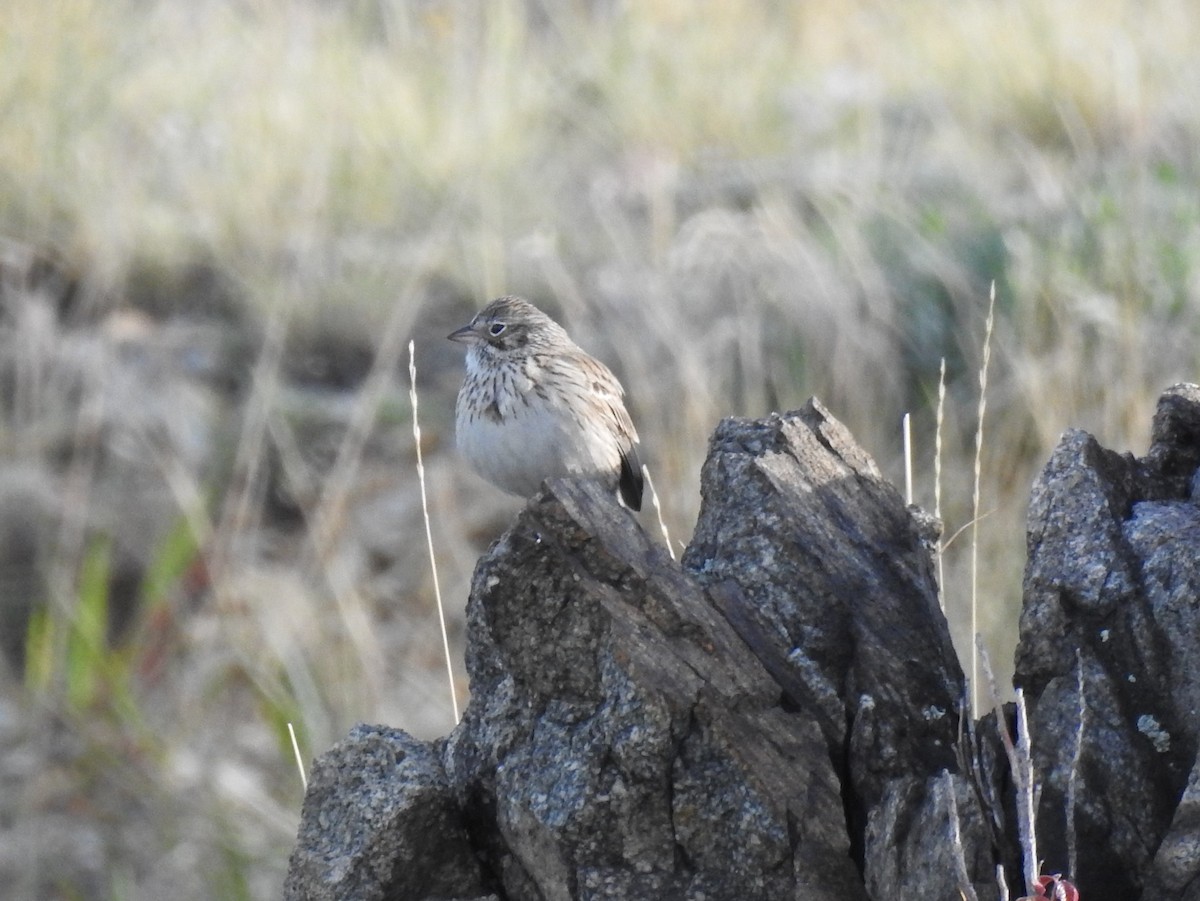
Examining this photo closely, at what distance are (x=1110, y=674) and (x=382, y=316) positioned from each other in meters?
6.95

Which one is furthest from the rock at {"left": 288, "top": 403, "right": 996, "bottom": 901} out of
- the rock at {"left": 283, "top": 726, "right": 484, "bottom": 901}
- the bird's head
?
the bird's head

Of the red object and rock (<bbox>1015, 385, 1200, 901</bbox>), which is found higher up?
rock (<bbox>1015, 385, 1200, 901</bbox>)

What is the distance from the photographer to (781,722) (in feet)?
10.1

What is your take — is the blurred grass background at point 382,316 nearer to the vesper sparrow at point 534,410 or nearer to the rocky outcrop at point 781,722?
the vesper sparrow at point 534,410

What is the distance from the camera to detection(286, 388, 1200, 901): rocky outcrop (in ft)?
9.56

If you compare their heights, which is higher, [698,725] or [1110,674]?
[698,725]

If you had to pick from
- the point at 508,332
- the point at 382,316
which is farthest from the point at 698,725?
the point at 382,316

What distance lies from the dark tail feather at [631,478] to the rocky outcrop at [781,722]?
2.41 m

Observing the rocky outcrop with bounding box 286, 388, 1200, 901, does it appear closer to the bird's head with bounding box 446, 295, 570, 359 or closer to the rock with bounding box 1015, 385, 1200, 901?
the rock with bounding box 1015, 385, 1200, 901

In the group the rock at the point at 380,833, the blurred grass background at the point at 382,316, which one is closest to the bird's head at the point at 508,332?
the blurred grass background at the point at 382,316

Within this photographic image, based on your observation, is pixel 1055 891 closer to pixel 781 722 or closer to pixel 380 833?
pixel 781 722

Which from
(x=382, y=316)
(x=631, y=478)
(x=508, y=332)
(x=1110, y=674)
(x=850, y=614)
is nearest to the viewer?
(x=1110, y=674)

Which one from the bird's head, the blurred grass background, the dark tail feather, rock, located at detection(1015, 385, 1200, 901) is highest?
the blurred grass background

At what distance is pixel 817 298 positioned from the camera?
8430 mm
